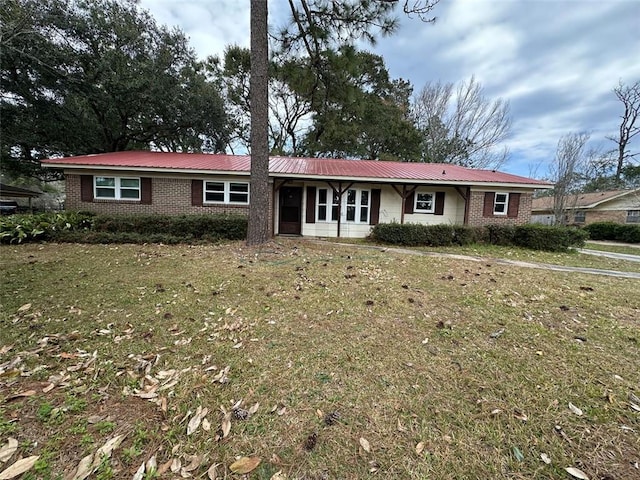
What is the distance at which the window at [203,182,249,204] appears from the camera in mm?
11445

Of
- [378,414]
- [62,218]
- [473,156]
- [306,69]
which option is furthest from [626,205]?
[62,218]

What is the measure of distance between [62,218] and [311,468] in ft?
34.3

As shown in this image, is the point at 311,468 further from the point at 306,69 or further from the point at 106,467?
the point at 306,69

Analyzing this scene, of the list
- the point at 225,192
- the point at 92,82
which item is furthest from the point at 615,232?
the point at 92,82

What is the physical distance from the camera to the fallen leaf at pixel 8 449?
5.28 feet

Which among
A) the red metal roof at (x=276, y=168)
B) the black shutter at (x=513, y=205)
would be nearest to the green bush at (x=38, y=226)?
the red metal roof at (x=276, y=168)

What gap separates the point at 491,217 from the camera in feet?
41.2

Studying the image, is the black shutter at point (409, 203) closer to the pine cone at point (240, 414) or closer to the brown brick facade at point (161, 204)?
the brown brick facade at point (161, 204)

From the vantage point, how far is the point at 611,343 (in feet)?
10.0

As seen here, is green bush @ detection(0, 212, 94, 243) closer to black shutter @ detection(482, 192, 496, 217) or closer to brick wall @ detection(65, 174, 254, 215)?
brick wall @ detection(65, 174, 254, 215)

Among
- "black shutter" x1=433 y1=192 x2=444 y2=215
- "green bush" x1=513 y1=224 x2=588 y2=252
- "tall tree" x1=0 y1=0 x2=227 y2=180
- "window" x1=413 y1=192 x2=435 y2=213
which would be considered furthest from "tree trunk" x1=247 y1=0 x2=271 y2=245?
"tall tree" x1=0 y1=0 x2=227 y2=180

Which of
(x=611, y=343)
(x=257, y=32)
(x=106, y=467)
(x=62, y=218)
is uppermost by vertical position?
(x=257, y=32)

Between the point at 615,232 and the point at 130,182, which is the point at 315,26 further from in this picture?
the point at 615,232

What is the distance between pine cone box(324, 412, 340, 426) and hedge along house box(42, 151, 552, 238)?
368 inches
